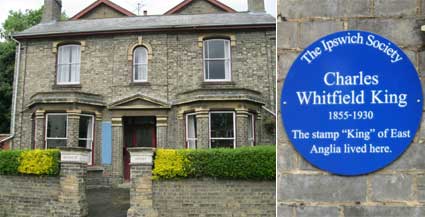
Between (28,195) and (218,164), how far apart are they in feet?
17.9

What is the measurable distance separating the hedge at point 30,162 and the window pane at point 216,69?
343 inches

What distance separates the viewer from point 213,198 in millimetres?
10742

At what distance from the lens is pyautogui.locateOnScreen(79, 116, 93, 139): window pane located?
18297mm

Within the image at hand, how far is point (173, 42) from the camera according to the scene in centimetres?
1869

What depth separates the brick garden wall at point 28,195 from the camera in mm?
11430

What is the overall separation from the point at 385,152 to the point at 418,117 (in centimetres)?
29

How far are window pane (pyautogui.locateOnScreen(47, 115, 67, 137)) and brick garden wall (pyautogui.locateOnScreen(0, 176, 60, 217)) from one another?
612cm

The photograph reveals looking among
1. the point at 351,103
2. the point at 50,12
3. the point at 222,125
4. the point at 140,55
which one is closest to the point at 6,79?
the point at 50,12

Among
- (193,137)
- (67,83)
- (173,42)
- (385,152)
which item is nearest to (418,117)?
(385,152)

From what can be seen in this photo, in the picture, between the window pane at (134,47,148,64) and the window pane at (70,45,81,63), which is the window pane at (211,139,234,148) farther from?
the window pane at (70,45,81,63)

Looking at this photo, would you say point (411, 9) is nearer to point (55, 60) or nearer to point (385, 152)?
point (385, 152)

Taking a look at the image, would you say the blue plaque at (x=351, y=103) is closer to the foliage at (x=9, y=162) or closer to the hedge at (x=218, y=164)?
the hedge at (x=218, y=164)

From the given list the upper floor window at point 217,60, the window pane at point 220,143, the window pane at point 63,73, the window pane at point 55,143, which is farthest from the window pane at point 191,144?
the window pane at point 63,73

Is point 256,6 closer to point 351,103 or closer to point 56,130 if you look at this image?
point 56,130
